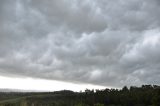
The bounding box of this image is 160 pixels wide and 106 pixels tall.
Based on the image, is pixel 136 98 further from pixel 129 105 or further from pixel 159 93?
pixel 159 93

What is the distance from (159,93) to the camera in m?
108

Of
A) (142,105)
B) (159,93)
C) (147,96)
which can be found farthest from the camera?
(147,96)

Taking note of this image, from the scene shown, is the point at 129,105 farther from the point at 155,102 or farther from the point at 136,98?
the point at 155,102

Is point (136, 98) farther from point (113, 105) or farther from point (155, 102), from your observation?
point (155, 102)

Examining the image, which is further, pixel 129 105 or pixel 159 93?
pixel 129 105

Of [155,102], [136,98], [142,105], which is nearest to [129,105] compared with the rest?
[136,98]

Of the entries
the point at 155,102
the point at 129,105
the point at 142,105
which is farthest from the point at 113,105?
the point at 155,102

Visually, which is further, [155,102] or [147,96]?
[147,96]

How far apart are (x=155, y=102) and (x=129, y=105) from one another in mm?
88222

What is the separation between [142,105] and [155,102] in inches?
2586

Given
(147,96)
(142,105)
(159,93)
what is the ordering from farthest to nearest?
(147,96) → (142,105) → (159,93)

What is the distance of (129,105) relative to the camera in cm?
19662

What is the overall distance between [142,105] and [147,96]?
19.6 m

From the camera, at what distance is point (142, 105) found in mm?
174000
